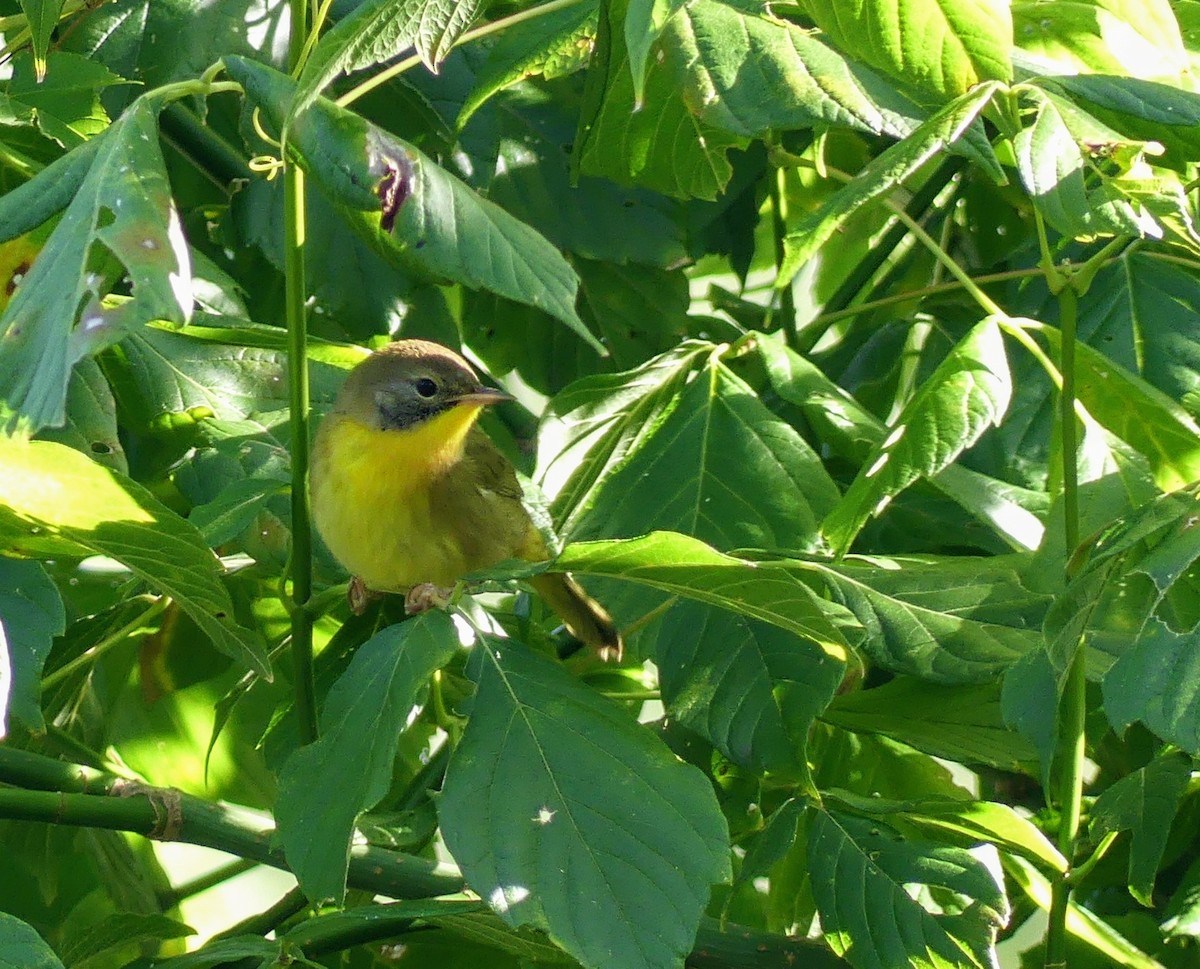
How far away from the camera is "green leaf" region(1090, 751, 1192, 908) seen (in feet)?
6.03

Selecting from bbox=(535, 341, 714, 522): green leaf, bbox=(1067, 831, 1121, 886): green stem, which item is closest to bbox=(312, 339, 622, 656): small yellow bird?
bbox=(535, 341, 714, 522): green leaf

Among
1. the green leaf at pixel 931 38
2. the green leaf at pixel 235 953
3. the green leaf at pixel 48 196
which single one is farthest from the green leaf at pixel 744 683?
the green leaf at pixel 48 196

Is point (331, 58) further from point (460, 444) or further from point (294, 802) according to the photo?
point (460, 444)

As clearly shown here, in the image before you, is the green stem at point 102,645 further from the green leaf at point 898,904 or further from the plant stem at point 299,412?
the green leaf at point 898,904

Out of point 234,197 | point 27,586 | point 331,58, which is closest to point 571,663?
point 234,197

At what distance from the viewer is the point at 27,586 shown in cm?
173

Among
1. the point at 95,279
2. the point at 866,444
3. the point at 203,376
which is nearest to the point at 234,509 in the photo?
the point at 203,376

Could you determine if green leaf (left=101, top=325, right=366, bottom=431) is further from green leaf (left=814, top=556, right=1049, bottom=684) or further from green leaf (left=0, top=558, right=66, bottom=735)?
green leaf (left=814, top=556, right=1049, bottom=684)

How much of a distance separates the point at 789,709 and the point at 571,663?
0.88 meters

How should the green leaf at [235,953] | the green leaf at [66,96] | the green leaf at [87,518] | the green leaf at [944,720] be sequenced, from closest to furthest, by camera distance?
the green leaf at [87,518] → the green leaf at [235,953] → the green leaf at [944,720] → the green leaf at [66,96]

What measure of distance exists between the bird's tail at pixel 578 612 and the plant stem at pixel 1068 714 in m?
0.97

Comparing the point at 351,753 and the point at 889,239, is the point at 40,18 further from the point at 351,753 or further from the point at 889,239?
the point at 889,239

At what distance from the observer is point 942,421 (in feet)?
6.18

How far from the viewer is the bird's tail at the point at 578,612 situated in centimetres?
273
